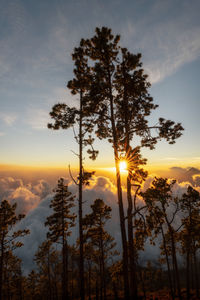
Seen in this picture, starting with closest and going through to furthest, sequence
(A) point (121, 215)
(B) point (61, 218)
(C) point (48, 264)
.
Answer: (A) point (121, 215)
(B) point (61, 218)
(C) point (48, 264)

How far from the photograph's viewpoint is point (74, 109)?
1212 centimetres

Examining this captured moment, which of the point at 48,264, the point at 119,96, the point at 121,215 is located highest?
the point at 119,96

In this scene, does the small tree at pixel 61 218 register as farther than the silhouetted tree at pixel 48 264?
No

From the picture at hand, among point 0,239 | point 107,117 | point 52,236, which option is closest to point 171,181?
point 107,117

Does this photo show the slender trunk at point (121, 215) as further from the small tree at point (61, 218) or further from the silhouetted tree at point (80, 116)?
the small tree at point (61, 218)

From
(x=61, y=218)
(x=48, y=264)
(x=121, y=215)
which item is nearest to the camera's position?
(x=121, y=215)

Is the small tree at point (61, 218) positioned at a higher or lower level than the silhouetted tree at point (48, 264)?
higher

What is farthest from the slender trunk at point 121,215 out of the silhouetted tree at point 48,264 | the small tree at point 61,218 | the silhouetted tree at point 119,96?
the silhouetted tree at point 48,264

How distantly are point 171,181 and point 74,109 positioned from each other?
16.3m

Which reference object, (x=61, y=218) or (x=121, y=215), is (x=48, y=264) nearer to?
(x=61, y=218)

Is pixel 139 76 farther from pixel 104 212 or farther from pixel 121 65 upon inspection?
pixel 104 212

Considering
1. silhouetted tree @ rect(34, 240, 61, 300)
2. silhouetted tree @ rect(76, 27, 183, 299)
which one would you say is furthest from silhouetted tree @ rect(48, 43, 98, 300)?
silhouetted tree @ rect(34, 240, 61, 300)

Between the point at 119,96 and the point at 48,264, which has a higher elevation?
the point at 119,96

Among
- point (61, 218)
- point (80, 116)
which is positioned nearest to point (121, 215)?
point (80, 116)
